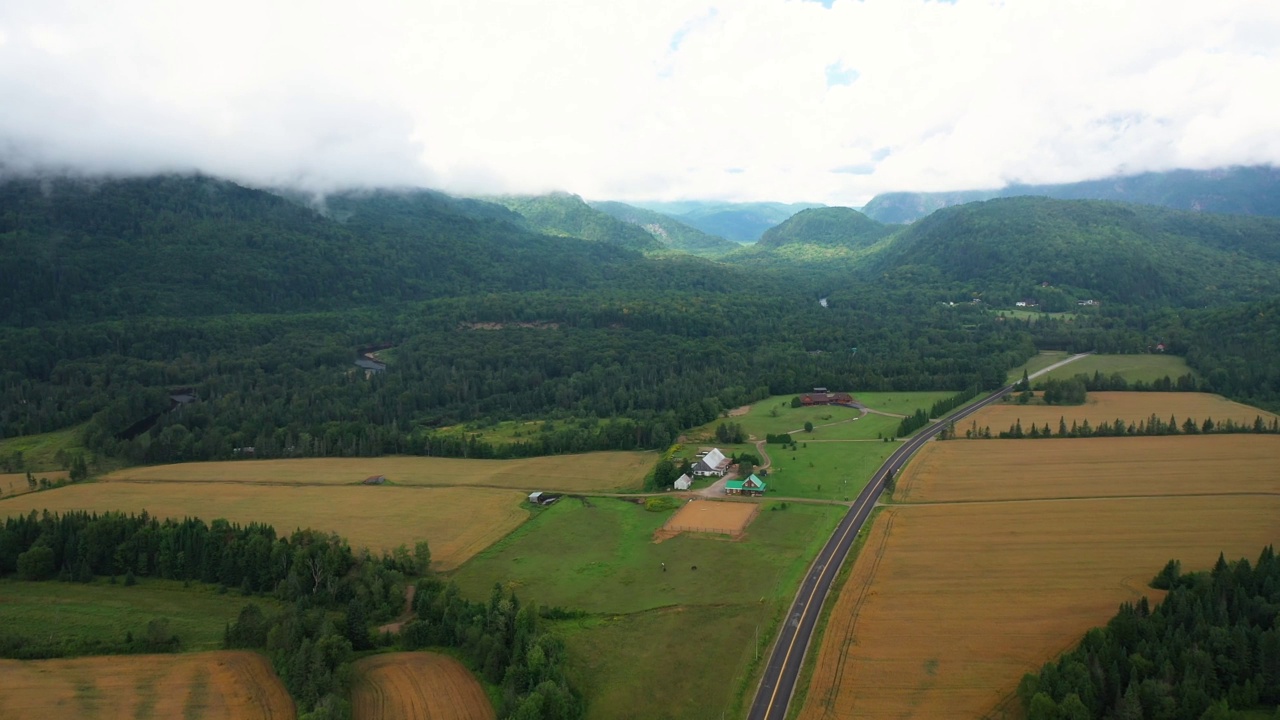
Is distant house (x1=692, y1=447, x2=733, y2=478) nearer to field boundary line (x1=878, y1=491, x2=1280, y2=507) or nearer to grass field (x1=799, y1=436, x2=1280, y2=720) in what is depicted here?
field boundary line (x1=878, y1=491, x2=1280, y2=507)

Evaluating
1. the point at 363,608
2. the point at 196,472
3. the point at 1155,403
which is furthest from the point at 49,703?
the point at 1155,403

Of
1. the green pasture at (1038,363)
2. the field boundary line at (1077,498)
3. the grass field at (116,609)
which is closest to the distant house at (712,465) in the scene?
the field boundary line at (1077,498)

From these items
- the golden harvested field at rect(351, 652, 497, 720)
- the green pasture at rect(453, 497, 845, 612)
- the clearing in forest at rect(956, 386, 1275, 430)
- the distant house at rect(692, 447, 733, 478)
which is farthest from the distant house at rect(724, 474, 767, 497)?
the golden harvested field at rect(351, 652, 497, 720)

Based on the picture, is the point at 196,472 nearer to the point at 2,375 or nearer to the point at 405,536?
the point at 405,536

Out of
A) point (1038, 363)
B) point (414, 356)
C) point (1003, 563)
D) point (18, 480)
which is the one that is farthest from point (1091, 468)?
point (414, 356)

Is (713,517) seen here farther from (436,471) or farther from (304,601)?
(436,471)

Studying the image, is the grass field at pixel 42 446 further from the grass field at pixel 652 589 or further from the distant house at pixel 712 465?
the distant house at pixel 712 465

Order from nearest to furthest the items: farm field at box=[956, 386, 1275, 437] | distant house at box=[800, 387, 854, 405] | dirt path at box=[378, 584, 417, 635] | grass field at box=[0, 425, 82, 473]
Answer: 1. dirt path at box=[378, 584, 417, 635]
2. grass field at box=[0, 425, 82, 473]
3. farm field at box=[956, 386, 1275, 437]
4. distant house at box=[800, 387, 854, 405]
